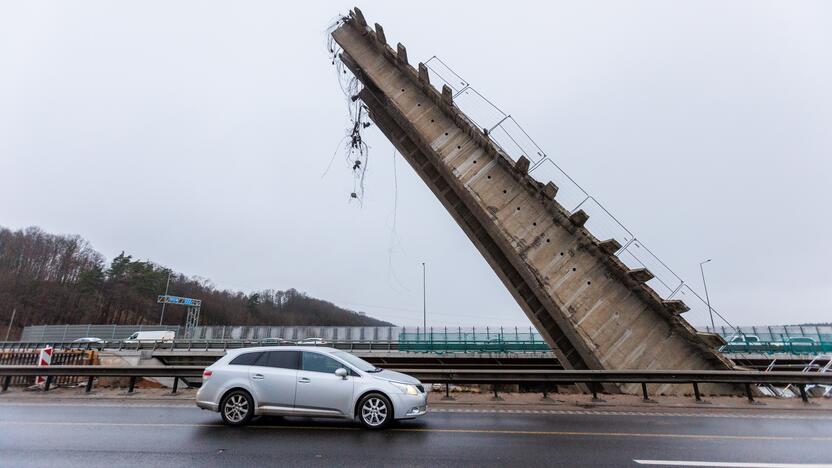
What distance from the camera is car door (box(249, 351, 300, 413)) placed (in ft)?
23.4

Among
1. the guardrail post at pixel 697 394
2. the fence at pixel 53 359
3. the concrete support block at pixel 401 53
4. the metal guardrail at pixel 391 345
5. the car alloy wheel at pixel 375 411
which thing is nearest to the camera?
the car alloy wheel at pixel 375 411

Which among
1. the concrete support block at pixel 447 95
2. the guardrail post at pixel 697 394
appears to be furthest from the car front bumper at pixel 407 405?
the concrete support block at pixel 447 95

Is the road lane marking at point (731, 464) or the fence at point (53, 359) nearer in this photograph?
the road lane marking at point (731, 464)

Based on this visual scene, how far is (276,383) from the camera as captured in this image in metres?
7.20

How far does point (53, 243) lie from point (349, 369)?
421 feet

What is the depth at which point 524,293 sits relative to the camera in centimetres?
1416

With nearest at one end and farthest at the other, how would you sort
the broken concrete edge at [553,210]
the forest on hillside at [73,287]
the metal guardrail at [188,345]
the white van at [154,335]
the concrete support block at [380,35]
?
the broken concrete edge at [553,210] < the concrete support block at [380,35] < the metal guardrail at [188,345] < the white van at [154,335] < the forest on hillside at [73,287]

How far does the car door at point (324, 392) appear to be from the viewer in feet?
22.9

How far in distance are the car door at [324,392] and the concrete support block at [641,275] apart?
9.99m

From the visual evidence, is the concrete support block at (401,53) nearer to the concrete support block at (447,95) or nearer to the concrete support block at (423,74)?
the concrete support block at (423,74)

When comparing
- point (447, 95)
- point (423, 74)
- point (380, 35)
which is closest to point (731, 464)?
point (447, 95)

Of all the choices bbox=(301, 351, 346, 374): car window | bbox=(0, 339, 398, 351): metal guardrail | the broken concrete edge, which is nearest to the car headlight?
bbox=(301, 351, 346, 374): car window

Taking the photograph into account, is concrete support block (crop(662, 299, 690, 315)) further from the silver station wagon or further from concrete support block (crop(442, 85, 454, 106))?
concrete support block (crop(442, 85, 454, 106))

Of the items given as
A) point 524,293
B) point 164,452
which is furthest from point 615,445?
point 524,293
